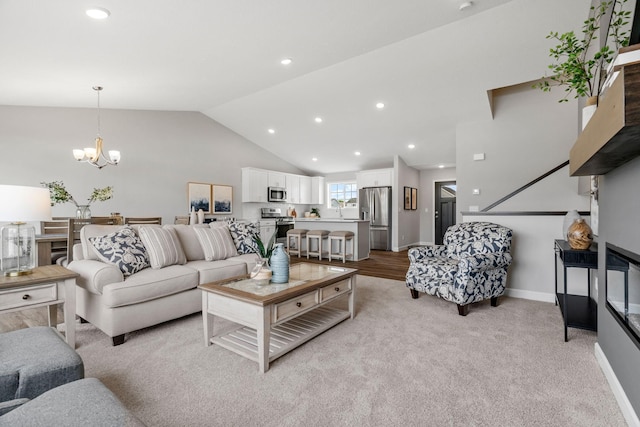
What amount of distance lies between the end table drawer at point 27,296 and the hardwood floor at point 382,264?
12.6 feet

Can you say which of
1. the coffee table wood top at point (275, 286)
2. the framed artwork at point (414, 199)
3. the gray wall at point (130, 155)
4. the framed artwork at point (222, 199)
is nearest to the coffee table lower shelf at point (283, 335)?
the coffee table wood top at point (275, 286)

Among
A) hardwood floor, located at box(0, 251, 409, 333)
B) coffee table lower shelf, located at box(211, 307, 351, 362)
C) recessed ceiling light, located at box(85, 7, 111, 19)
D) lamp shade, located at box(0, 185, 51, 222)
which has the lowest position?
hardwood floor, located at box(0, 251, 409, 333)

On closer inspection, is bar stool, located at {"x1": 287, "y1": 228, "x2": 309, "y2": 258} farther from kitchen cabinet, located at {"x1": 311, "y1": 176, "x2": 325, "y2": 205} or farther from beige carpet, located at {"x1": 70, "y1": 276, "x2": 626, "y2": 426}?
beige carpet, located at {"x1": 70, "y1": 276, "x2": 626, "y2": 426}

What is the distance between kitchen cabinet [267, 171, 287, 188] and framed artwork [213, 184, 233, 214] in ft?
3.54

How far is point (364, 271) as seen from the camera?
202 inches

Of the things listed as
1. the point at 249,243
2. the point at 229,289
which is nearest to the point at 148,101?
the point at 249,243

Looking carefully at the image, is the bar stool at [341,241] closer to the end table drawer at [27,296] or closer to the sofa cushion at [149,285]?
the sofa cushion at [149,285]

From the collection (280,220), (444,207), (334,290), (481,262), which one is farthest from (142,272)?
(444,207)

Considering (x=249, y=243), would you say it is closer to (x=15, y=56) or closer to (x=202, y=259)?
(x=202, y=259)

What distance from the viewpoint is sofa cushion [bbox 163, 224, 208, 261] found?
3.31 metres

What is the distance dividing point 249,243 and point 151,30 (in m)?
2.39

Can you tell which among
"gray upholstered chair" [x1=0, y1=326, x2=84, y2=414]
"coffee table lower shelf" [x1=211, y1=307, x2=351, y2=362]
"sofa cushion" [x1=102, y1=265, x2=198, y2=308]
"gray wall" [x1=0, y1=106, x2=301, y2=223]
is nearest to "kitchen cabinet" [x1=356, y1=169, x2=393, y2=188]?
"gray wall" [x1=0, y1=106, x2=301, y2=223]

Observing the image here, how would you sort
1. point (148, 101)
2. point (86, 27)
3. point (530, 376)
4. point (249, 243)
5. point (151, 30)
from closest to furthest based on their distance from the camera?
1. point (530, 376)
2. point (86, 27)
3. point (151, 30)
4. point (249, 243)
5. point (148, 101)

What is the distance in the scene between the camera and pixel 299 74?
4508mm
